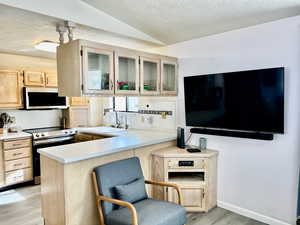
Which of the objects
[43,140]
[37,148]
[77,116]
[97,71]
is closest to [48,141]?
[43,140]

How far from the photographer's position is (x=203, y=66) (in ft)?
10.3

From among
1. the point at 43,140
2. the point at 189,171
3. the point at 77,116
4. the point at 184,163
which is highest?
the point at 77,116

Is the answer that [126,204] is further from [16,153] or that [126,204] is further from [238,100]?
[16,153]

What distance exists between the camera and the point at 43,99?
4227 mm

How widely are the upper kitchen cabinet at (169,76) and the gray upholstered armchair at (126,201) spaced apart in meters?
1.35

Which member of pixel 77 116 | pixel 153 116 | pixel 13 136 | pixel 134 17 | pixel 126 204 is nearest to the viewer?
pixel 126 204

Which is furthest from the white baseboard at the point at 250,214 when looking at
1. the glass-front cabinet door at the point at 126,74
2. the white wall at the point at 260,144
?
the glass-front cabinet door at the point at 126,74

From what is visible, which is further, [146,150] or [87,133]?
[87,133]

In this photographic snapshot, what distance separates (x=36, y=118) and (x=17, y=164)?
1054 mm

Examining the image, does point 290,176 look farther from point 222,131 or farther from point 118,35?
point 118,35

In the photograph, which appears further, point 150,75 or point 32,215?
point 150,75

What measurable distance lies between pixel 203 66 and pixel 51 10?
198 cm

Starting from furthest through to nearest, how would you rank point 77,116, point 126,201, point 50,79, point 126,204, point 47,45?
point 77,116 < point 50,79 < point 47,45 < point 126,201 < point 126,204

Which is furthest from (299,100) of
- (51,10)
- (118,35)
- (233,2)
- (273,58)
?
(51,10)
